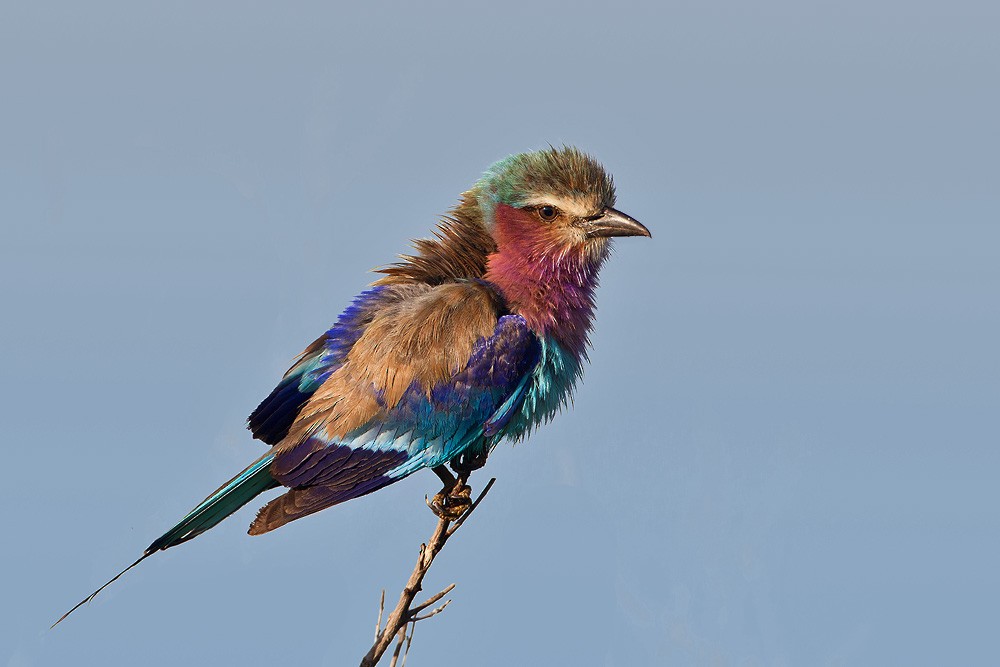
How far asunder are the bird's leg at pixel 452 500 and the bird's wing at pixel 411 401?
0.20 m

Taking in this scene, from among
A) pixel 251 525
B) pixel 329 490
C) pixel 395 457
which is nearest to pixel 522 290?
pixel 395 457

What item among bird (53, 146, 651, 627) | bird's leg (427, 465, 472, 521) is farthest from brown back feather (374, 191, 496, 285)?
bird's leg (427, 465, 472, 521)

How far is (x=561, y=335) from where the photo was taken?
6461 mm

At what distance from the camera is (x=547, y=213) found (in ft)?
21.5

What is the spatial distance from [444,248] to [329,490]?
1.67 meters

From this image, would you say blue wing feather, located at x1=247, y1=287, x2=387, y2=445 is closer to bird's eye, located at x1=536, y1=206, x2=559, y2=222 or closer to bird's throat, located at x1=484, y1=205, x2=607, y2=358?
bird's throat, located at x1=484, y1=205, x2=607, y2=358

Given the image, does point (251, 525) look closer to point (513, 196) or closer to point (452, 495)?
point (452, 495)

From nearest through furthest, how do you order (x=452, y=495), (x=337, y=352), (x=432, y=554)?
(x=432, y=554)
(x=452, y=495)
(x=337, y=352)

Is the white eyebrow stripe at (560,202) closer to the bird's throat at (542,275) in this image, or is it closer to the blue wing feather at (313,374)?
the bird's throat at (542,275)

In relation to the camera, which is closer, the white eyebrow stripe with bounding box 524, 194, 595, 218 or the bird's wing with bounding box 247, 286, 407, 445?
the bird's wing with bounding box 247, 286, 407, 445

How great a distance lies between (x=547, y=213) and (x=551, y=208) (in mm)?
40

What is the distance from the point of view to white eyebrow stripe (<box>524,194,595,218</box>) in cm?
652

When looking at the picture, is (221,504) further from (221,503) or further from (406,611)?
(406,611)

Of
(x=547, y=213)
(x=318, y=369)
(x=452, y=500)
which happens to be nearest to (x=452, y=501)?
(x=452, y=500)
